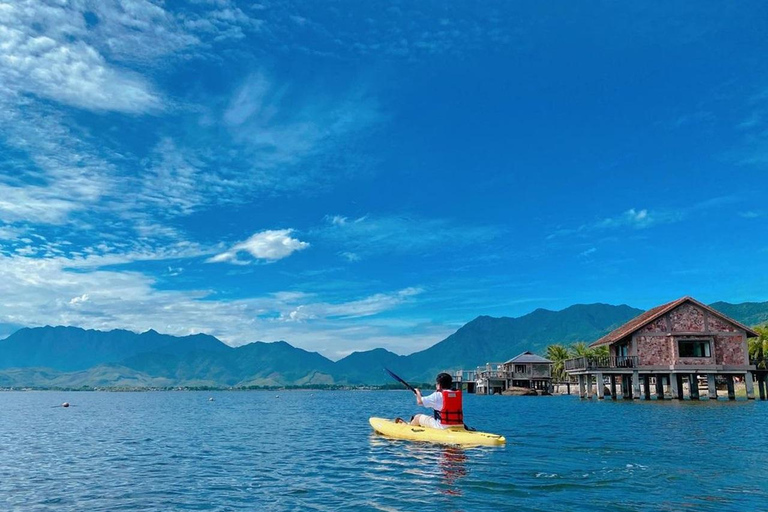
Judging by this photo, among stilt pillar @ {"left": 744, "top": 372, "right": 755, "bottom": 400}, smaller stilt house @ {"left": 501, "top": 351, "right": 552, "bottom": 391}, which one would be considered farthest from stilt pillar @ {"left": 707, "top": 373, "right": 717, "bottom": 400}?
smaller stilt house @ {"left": 501, "top": 351, "right": 552, "bottom": 391}

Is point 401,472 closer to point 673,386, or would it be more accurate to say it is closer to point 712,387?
point 673,386

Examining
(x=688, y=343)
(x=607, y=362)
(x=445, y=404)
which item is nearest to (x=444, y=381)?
(x=445, y=404)

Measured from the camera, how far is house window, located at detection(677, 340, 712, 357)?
2194 inches

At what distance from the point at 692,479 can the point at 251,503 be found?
37.6 feet

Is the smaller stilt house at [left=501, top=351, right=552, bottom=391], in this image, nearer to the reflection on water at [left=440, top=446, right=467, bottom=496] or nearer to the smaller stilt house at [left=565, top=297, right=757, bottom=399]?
the smaller stilt house at [left=565, top=297, right=757, bottom=399]

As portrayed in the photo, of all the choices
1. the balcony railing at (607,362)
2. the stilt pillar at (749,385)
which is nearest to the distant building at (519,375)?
the balcony railing at (607,362)

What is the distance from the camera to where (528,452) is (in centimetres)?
2219

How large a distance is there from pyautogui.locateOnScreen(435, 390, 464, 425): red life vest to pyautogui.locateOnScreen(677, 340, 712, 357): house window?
40305 millimetres

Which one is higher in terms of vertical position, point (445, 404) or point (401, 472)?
point (445, 404)

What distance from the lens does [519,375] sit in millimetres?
99688

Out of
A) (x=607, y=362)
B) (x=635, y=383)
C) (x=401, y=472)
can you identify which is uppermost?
(x=607, y=362)

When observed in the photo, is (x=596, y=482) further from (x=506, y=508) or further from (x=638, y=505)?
(x=506, y=508)

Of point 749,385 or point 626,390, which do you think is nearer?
point 749,385

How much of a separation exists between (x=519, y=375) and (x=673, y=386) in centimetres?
4356
